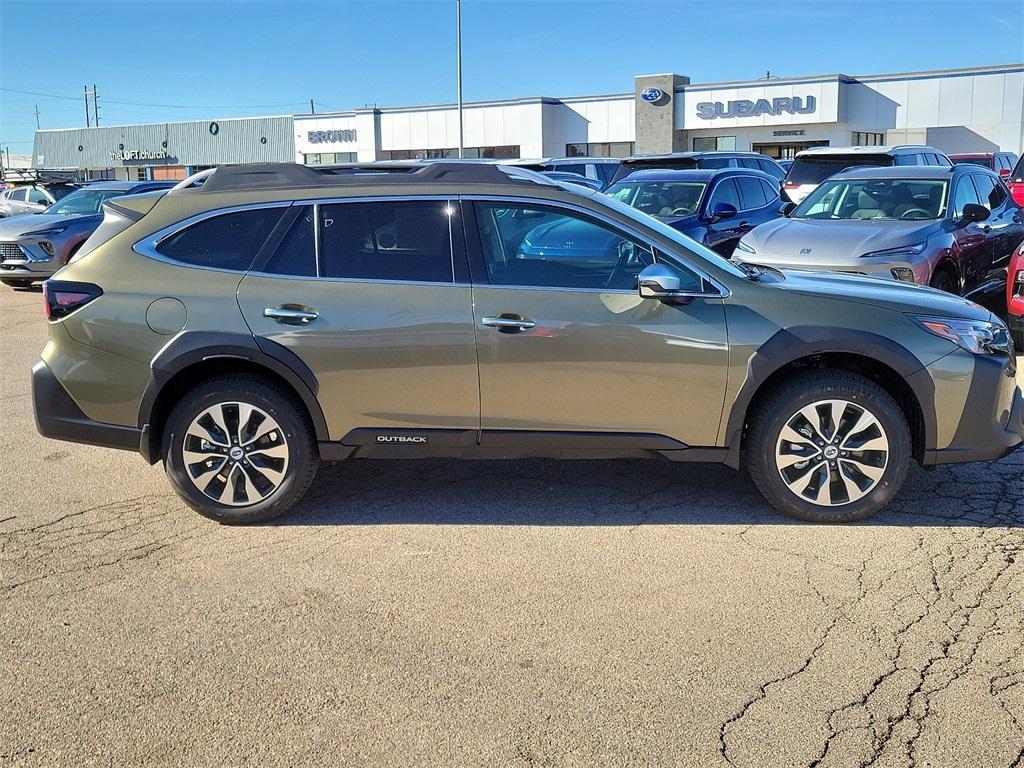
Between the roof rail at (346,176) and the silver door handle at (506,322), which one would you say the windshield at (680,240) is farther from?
the silver door handle at (506,322)

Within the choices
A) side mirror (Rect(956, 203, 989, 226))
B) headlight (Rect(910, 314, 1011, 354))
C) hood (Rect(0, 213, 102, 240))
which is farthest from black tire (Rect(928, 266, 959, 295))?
hood (Rect(0, 213, 102, 240))

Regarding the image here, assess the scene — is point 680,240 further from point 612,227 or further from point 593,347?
point 593,347

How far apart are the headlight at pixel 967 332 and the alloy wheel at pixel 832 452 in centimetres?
56

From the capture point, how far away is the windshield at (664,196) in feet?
42.2

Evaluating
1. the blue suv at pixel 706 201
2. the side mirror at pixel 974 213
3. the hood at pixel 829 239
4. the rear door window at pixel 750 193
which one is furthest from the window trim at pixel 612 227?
the rear door window at pixel 750 193

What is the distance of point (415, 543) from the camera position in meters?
4.73

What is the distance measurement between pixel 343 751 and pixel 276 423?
85.3 inches

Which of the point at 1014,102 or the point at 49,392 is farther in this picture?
the point at 1014,102

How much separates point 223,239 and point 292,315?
570 millimetres

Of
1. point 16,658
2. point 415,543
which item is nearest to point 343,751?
point 16,658

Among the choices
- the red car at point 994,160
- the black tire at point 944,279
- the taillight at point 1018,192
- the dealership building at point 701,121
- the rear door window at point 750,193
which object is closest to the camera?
the black tire at point 944,279

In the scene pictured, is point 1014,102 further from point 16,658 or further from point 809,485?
point 16,658

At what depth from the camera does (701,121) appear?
45281 millimetres

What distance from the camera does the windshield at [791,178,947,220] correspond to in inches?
407
